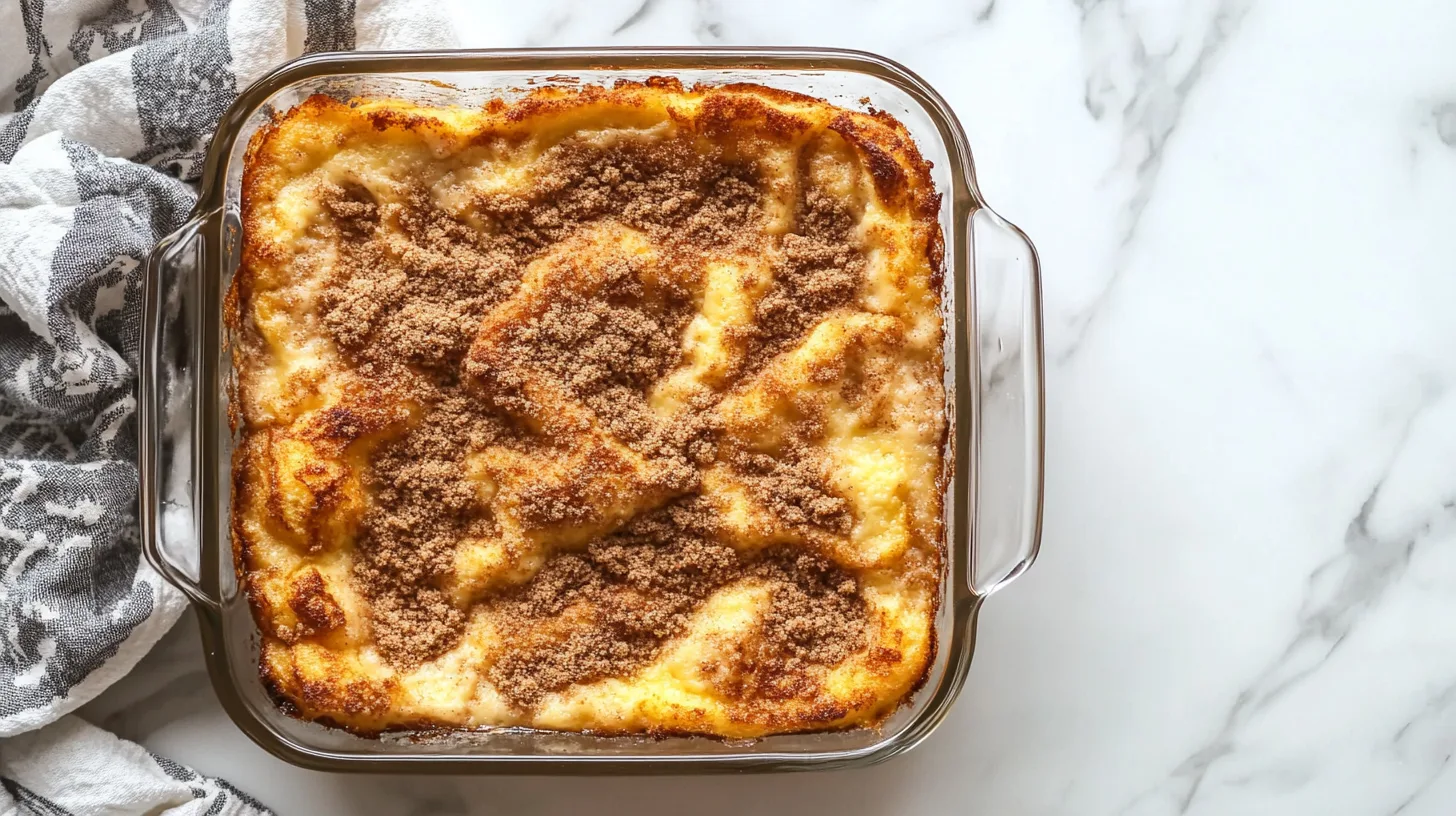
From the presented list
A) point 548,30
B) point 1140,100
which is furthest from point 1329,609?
point 548,30

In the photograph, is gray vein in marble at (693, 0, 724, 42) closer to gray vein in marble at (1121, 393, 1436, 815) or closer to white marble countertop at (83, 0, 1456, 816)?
white marble countertop at (83, 0, 1456, 816)

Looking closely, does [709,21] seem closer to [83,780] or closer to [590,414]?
[590,414]

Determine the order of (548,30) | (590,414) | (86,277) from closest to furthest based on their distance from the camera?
(590,414)
(86,277)
(548,30)

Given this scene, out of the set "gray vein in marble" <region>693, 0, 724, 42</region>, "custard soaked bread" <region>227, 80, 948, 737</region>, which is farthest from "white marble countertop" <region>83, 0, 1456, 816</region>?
"custard soaked bread" <region>227, 80, 948, 737</region>

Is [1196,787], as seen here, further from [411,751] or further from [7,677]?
[7,677]

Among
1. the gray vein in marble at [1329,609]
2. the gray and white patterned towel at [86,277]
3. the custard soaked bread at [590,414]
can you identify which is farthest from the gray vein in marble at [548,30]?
the gray vein in marble at [1329,609]

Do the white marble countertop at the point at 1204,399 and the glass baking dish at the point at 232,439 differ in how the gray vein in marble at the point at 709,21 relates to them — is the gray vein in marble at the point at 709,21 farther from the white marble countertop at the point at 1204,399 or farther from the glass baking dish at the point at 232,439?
the glass baking dish at the point at 232,439
